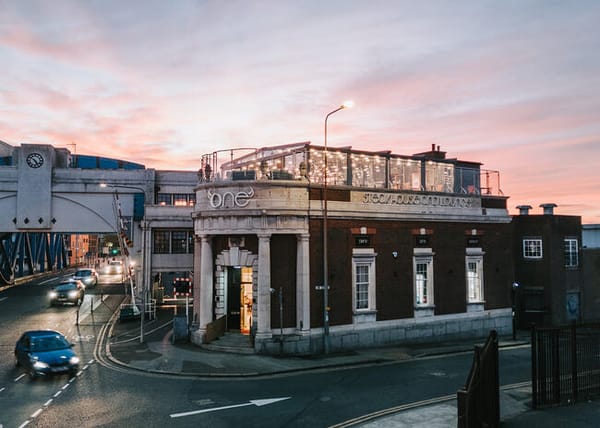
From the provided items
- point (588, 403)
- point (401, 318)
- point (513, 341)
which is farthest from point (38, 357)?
point (513, 341)

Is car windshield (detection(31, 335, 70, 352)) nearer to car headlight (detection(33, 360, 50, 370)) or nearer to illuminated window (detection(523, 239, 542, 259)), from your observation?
car headlight (detection(33, 360, 50, 370))

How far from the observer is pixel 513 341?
2977 cm

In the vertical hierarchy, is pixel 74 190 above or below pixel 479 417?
above

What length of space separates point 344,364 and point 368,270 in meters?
6.36

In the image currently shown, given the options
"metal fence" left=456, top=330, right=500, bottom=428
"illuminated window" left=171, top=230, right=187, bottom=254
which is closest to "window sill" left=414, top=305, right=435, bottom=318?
"metal fence" left=456, top=330, right=500, bottom=428

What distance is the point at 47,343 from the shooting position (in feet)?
68.2

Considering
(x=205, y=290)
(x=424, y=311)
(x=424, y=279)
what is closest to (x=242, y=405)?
(x=205, y=290)

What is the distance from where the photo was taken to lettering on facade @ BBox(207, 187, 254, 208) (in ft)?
83.1

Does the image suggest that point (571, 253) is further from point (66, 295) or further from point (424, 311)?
point (66, 295)

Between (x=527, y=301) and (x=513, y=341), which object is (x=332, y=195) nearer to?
(x=513, y=341)

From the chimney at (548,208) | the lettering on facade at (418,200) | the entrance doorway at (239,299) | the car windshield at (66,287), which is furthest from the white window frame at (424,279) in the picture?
the car windshield at (66,287)

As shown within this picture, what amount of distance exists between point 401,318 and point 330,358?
621 centimetres

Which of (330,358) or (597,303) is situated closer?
(330,358)

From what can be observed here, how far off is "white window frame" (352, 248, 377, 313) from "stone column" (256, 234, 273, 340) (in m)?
4.85
